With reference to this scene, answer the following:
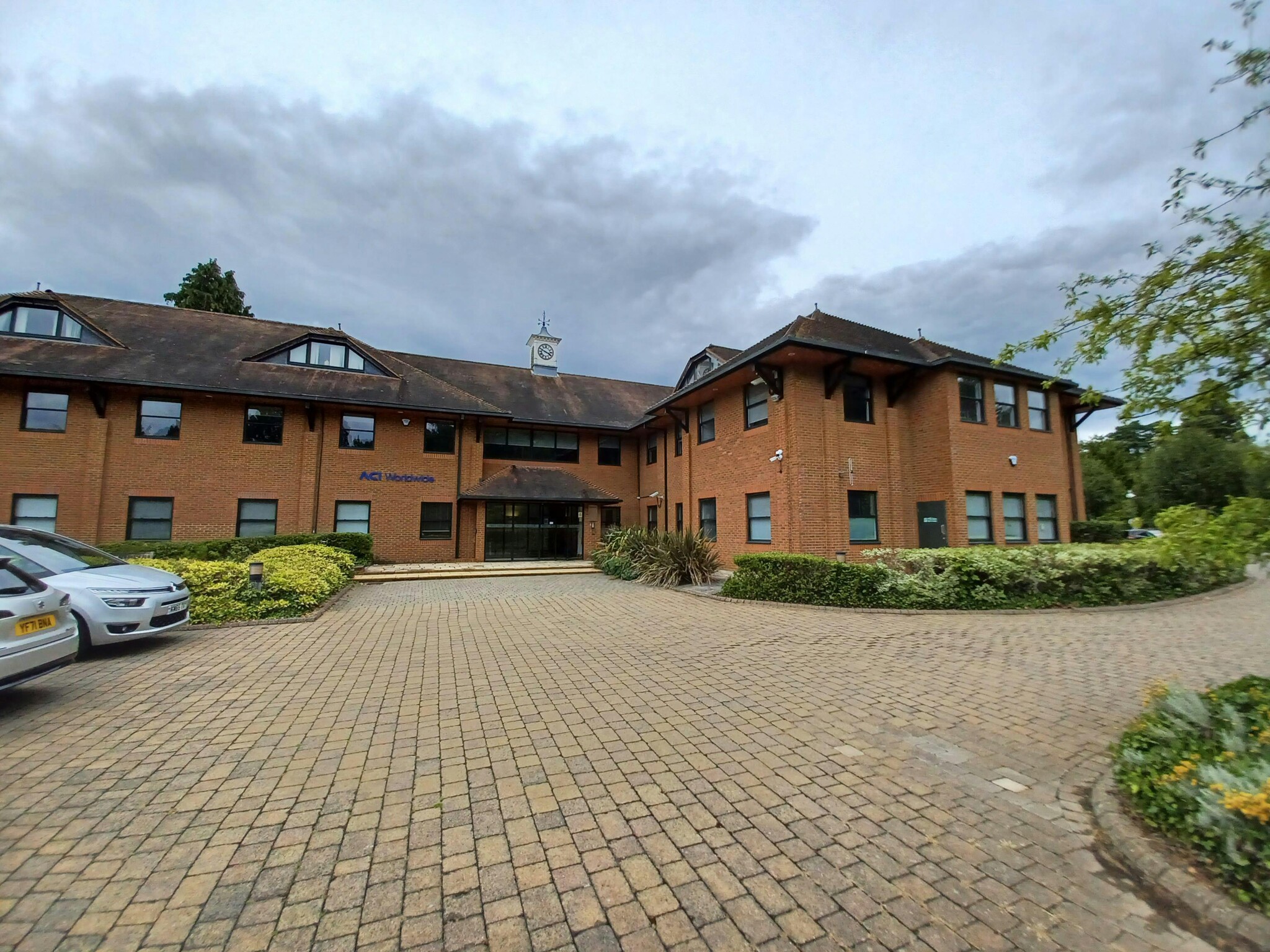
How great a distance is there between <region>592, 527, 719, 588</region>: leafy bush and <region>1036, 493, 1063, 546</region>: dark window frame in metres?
9.64

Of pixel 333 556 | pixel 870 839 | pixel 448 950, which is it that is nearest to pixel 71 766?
pixel 448 950

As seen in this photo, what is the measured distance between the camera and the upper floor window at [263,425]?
54.9 ft

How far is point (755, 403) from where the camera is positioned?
1467 centimetres

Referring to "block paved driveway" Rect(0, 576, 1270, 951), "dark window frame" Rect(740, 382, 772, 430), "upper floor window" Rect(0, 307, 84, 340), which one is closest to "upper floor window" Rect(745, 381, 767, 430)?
"dark window frame" Rect(740, 382, 772, 430)

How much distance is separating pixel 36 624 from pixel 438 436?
1504 cm

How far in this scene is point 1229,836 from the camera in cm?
230

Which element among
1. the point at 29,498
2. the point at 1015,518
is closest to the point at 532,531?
the point at 29,498

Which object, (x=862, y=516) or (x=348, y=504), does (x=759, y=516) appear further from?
(x=348, y=504)

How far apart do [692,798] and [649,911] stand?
3.00 feet

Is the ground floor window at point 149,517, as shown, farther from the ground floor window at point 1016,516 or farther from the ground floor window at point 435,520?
the ground floor window at point 1016,516

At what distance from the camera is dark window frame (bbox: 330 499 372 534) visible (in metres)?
17.2

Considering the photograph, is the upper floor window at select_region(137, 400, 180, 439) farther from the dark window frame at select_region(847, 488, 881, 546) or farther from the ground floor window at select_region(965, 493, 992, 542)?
the ground floor window at select_region(965, 493, 992, 542)

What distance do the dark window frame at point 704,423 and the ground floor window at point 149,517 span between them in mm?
16162

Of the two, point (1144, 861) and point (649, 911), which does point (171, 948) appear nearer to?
point (649, 911)
